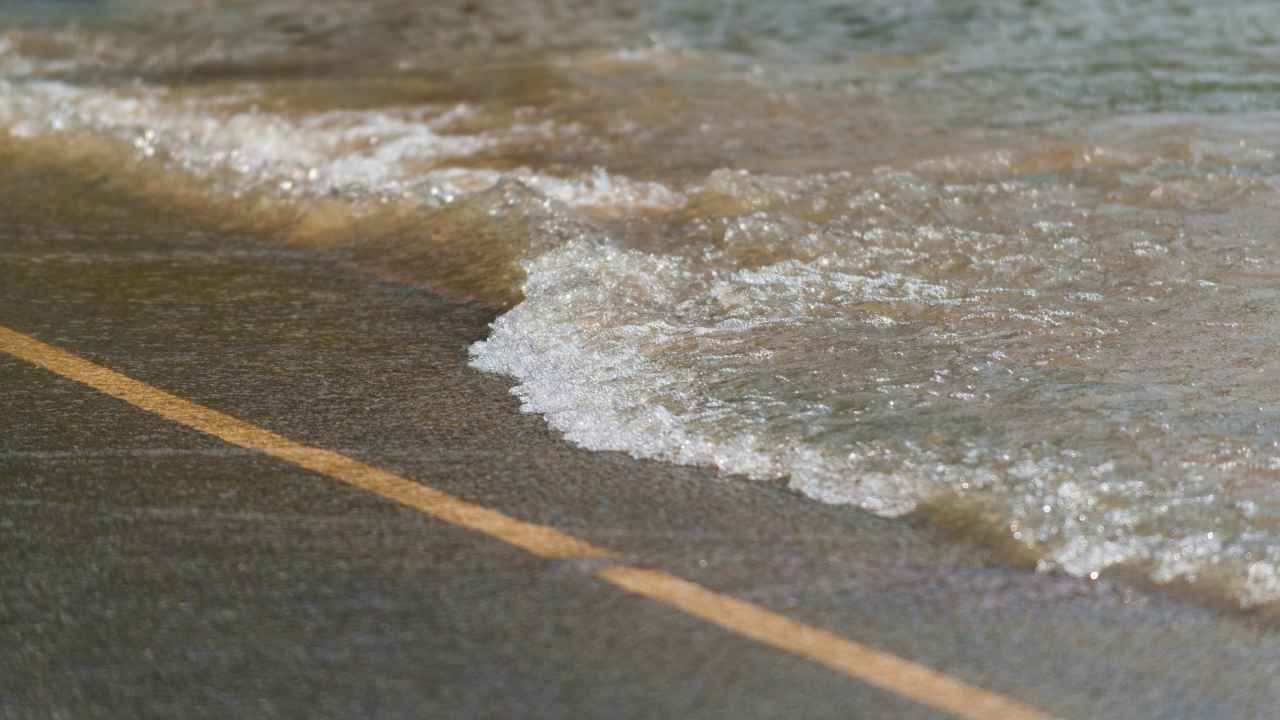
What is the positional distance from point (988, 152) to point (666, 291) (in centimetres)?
273

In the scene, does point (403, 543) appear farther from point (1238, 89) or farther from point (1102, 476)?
point (1238, 89)

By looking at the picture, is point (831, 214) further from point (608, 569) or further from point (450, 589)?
point (450, 589)

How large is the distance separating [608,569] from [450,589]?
1.13 ft

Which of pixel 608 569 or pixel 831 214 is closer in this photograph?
pixel 608 569

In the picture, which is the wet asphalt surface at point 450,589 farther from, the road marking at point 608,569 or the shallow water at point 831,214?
the shallow water at point 831,214

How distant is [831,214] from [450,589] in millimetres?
3542

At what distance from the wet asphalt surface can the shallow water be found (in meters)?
0.22

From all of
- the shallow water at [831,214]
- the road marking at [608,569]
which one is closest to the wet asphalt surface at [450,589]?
the road marking at [608,569]

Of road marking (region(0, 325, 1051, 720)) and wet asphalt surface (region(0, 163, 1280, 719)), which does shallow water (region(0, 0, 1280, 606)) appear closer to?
wet asphalt surface (region(0, 163, 1280, 719))

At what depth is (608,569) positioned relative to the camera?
3.51 meters

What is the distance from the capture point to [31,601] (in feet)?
11.3

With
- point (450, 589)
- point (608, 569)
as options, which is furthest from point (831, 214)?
point (450, 589)

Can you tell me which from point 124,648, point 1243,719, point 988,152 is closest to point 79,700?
point 124,648

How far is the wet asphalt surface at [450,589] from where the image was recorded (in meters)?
3.03
